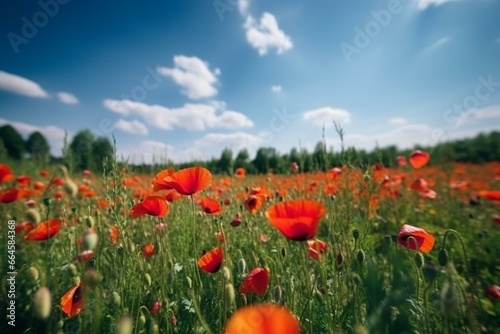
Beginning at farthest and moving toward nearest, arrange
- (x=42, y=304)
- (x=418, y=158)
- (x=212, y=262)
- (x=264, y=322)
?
(x=418, y=158)
(x=212, y=262)
(x=42, y=304)
(x=264, y=322)

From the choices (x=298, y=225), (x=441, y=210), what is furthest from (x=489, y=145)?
(x=298, y=225)

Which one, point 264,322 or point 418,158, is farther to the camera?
point 418,158

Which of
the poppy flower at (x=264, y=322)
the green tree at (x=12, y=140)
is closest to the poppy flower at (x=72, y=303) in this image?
the poppy flower at (x=264, y=322)

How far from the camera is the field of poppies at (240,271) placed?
0.79 metres

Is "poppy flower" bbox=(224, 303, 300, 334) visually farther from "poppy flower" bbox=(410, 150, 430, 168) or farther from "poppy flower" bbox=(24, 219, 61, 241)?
"poppy flower" bbox=(410, 150, 430, 168)

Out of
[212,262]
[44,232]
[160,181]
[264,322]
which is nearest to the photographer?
[264,322]

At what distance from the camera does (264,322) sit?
1.93 feet

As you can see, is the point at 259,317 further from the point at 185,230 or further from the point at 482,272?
the point at 482,272

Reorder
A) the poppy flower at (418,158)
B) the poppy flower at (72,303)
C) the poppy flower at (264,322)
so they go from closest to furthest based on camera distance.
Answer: the poppy flower at (264,322), the poppy flower at (72,303), the poppy flower at (418,158)

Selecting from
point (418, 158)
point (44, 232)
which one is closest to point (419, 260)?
point (44, 232)

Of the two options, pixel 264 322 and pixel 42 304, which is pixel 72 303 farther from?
pixel 264 322

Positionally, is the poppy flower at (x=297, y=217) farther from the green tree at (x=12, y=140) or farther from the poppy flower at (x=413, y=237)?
the green tree at (x=12, y=140)

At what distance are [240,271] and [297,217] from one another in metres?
0.80

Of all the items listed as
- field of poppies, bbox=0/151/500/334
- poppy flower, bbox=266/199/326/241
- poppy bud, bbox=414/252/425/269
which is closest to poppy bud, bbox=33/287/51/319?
field of poppies, bbox=0/151/500/334
